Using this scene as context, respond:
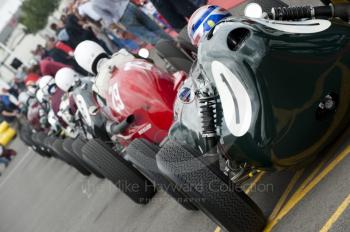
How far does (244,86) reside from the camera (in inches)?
148

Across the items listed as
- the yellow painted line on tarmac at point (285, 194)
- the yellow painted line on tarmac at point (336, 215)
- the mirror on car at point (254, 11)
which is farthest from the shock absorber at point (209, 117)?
the yellow painted line on tarmac at point (336, 215)

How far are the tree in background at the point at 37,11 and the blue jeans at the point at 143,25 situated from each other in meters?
36.1

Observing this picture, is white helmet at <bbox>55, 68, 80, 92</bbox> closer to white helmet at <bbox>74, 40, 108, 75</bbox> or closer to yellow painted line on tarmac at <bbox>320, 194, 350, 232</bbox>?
white helmet at <bbox>74, 40, 108, 75</bbox>

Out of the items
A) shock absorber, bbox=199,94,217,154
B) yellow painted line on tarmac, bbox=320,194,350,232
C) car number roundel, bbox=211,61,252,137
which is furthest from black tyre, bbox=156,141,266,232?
yellow painted line on tarmac, bbox=320,194,350,232

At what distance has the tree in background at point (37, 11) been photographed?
46719 mm

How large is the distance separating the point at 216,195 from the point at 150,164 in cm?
156

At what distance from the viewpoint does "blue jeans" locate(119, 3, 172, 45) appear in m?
11.3

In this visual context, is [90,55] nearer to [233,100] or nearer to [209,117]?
[209,117]

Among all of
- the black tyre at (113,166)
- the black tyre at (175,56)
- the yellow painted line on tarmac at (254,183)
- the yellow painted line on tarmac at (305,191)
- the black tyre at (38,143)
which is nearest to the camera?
the yellow painted line on tarmac at (305,191)

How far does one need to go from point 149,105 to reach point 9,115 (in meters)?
21.4

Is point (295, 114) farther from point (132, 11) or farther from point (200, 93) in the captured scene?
point (132, 11)

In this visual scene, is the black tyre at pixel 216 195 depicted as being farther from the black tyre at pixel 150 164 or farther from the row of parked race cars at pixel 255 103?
the black tyre at pixel 150 164

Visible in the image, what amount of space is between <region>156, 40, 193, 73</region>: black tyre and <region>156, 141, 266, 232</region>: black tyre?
3484mm

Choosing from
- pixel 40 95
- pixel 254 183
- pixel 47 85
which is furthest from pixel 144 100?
pixel 40 95
